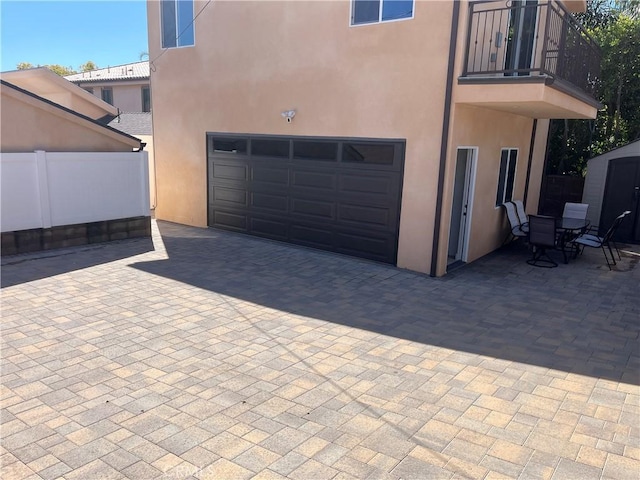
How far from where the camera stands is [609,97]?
17094mm

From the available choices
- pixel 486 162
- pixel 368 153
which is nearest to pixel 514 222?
pixel 486 162

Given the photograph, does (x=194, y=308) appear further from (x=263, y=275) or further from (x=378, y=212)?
(x=378, y=212)

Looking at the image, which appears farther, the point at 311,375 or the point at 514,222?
the point at 514,222

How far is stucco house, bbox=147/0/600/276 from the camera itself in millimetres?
8031

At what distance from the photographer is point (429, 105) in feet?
26.5

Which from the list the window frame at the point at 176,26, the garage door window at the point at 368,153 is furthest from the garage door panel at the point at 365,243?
the window frame at the point at 176,26

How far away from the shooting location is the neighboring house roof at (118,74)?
25.4 meters

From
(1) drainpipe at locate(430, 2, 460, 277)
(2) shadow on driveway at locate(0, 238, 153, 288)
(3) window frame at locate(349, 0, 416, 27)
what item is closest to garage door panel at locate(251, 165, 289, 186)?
(2) shadow on driveway at locate(0, 238, 153, 288)

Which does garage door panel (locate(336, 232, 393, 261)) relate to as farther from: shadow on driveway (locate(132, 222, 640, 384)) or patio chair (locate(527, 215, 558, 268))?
patio chair (locate(527, 215, 558, 268))

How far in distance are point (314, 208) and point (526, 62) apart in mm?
5559

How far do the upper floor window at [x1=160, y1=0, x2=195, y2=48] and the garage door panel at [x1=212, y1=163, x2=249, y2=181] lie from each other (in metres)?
3.16

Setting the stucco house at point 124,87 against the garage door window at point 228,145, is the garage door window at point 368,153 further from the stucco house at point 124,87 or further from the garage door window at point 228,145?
the stucco house at point 124,87

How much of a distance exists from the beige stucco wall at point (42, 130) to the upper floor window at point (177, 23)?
3.45 m

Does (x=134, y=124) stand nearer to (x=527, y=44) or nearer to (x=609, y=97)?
(x=527, y=44)
